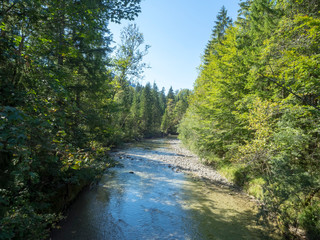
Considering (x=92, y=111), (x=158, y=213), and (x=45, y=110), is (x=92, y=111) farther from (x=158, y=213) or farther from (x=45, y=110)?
(x=158, y=213)

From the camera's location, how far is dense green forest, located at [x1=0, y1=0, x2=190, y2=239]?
105 inches

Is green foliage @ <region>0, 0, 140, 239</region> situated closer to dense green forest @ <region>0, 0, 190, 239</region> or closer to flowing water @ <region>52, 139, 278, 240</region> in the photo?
dense green forest @ <region>0, 0, 190, 239</region>

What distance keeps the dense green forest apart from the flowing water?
1.12 metres

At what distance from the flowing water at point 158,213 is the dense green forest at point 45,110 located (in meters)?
1.12

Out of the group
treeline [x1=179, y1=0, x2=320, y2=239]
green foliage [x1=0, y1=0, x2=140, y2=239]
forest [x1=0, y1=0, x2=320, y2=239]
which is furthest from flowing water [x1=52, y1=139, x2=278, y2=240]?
green foliage [x1=0, y1=0, x2=140, y2=239]

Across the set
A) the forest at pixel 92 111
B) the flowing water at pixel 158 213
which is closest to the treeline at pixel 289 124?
the forest at pixel 92 111

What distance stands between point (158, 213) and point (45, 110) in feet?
21.3

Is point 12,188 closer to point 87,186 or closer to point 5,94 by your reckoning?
point 5,94

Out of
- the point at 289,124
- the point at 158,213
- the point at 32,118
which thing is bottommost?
the point at 158,213

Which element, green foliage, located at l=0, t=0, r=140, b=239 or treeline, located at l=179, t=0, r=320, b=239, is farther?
treeline, located at l=179, t=0, r=320, b=239

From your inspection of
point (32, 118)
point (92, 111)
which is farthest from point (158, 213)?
point (32, 118)

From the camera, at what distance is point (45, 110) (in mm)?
3008

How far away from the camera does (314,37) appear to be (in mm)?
5938

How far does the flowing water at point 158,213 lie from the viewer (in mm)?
5920
